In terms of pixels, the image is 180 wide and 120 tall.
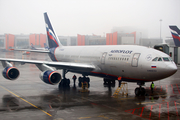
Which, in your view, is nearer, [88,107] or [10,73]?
[88,107]

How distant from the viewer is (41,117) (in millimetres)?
11227

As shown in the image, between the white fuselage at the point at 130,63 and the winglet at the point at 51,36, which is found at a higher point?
the winglet at the point at 51,36

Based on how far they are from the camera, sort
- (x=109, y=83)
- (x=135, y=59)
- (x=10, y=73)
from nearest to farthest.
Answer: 1. (x=135, y=59)
2. (x=10, y=73)
3. (x=109, y=83)

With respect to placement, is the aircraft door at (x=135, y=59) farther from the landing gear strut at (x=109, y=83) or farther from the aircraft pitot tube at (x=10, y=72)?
the aircraft pitot tube at (x=10, y=72)

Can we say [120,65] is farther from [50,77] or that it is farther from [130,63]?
[50,77]

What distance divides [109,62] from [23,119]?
31.3 ft

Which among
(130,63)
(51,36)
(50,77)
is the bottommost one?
(50,77)

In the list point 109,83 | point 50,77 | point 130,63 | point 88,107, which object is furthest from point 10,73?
point 130,63

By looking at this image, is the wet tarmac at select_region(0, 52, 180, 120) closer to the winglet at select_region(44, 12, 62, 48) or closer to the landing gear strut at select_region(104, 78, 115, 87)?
the landing gear strut at select_region(104, 78, 115, 87)

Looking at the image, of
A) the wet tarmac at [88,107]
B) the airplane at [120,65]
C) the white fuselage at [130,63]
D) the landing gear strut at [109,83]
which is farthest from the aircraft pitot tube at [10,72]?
the landing gear strut at [109,83]

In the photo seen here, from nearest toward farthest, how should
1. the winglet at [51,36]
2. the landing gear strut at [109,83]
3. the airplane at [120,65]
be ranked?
the airplane at [120,65], the landing gear strut at [109,83], the winglet at [51,36]

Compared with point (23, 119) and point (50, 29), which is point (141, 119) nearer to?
point (23, 119)

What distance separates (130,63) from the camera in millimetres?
16547

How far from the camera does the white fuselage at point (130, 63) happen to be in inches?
610
